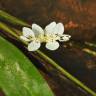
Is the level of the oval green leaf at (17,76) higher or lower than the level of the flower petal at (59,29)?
lower

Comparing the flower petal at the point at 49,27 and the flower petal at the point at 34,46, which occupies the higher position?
the flower petal at the point at 49,27

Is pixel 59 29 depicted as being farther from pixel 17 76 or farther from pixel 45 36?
pixel 17 76

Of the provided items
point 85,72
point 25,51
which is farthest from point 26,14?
point 85,72

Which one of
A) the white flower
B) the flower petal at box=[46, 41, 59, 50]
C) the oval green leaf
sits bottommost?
the oval green leaf

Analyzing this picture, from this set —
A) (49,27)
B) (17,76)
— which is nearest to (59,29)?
(49,27)

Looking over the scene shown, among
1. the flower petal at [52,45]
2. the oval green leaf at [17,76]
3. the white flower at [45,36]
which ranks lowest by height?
the oval green leaf at [17,76]

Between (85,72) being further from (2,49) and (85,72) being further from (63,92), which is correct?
(2,49)

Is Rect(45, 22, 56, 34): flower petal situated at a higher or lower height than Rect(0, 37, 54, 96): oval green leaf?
higher

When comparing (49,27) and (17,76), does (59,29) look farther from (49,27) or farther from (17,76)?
(17,76)
